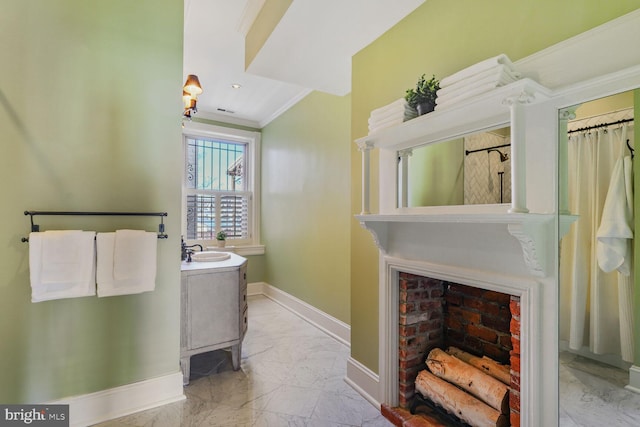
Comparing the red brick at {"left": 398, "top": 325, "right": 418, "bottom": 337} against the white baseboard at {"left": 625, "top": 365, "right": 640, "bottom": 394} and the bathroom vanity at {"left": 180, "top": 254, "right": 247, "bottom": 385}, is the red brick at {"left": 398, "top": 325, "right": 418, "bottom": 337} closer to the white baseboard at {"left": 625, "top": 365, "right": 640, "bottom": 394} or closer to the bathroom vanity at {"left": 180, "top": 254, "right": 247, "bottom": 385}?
the white baseboard at {"left": 625, "top": 365, "right": 640, "bottom": 394}

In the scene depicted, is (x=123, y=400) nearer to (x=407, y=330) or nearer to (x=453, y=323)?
(x=407, y=330)

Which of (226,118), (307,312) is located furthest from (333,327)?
(226,118)

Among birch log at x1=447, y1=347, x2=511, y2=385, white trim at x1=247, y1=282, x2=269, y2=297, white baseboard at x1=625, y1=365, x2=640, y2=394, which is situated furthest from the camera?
white trim at x1=247, y1=282, x2=269, y2=297

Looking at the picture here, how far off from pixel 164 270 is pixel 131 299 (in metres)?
0.25

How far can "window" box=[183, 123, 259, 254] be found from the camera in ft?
14.6

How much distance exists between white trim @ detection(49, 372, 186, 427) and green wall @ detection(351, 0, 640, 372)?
1308 millimetres

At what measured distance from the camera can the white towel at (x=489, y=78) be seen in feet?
3.81

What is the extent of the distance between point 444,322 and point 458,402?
50cm

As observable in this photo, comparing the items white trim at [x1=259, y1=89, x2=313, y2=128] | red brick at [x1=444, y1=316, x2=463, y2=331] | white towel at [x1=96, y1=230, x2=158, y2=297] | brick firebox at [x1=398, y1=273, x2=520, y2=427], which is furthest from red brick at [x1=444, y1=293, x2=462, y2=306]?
→ white trim at [x1=259, y1=89, x2=313, y2=128]

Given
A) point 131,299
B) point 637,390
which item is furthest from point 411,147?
point 131,299

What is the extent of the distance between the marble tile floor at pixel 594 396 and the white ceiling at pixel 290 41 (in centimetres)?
193

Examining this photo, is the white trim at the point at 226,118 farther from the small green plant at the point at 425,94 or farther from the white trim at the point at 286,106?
the small green plant at the point at 425,94

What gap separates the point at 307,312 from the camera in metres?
3.61

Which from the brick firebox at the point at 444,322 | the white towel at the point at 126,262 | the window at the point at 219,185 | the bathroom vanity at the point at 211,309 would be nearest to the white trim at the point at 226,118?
the window at the point at 219,185
